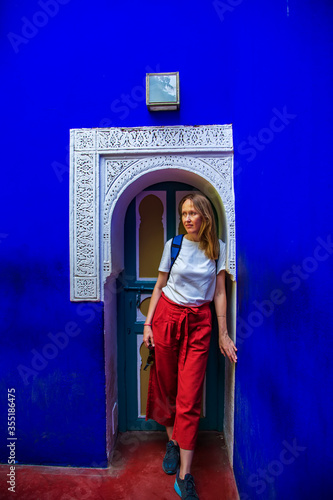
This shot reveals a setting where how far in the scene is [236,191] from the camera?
5.94 feet

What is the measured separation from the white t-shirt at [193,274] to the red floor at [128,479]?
1168 mm

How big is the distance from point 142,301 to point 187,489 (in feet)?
3.95

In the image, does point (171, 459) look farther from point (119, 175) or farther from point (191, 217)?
point (119, 175)

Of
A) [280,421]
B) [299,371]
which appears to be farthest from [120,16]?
[280,421]

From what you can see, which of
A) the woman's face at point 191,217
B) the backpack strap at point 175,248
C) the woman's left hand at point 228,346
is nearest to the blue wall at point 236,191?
the woman's left hand at point 228,346

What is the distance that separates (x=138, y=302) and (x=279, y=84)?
168 cm

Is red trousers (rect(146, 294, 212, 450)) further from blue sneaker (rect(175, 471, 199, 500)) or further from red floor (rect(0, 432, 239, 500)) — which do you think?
red floor (rect(0, 432, 239, 500))

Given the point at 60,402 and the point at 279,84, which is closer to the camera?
the point at 279,84

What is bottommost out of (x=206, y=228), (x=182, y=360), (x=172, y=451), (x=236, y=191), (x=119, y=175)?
(x=172, y=451)

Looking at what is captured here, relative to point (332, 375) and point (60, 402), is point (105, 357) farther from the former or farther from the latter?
point (332, 375)

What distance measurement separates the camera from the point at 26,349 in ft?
6.53

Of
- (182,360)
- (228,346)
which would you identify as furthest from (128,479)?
(228,346)

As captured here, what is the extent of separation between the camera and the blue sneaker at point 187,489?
1.68m

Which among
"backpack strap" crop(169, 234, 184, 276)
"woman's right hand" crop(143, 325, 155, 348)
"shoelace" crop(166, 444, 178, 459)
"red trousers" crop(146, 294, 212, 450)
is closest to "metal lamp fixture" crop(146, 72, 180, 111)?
"backpack strap" crop(169, 234, 184, 276)
